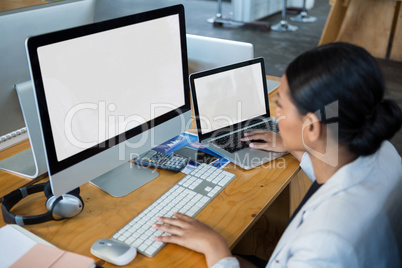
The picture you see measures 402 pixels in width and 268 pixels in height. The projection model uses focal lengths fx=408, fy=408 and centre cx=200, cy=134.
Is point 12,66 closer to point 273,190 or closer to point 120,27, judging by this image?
point 120,27

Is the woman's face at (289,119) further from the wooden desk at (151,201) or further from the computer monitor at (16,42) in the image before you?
the computer monitor at (16,42)

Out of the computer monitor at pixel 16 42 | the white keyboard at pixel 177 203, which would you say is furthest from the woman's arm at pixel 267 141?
the computer monitor at pixel 16 42

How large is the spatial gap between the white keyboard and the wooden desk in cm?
2

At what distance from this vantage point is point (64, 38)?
944mm

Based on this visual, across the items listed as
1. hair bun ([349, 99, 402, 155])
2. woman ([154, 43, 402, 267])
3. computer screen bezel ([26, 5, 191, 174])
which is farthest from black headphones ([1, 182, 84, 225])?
hair bun ([349, 99, 402, 155])

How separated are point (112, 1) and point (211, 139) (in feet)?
22.8

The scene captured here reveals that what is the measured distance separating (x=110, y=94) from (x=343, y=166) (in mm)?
615

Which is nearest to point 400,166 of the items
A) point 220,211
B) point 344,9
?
point 220,211

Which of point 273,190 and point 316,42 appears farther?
point 316,42

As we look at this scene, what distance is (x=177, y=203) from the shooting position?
1103mm

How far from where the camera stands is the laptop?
4.38ft

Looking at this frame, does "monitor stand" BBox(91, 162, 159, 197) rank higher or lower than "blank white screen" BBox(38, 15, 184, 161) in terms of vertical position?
lower

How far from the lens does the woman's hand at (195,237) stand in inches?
36.0

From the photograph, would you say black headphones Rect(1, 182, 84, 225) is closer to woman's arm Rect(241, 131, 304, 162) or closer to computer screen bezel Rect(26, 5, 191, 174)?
computer screen bezel Rect(26, 5, 191, 174)
